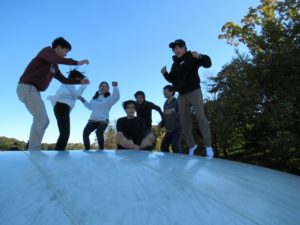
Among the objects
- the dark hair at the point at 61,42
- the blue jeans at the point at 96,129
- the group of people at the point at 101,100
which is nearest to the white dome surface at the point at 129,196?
the group of people at the point at 101,100

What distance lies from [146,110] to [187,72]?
193 cm

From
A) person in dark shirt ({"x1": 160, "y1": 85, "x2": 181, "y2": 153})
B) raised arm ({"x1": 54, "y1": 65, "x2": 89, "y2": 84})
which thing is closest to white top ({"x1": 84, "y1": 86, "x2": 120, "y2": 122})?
person in dark shirt ({"x1": 160, "y1": 85, "x2": 181, "y2": 153})

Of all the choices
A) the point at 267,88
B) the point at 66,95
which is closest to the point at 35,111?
the point at 66,95

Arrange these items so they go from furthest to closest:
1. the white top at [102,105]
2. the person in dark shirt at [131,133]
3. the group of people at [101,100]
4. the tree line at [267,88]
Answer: the tree line at [267,88] < the white top at [102,105] < the person in dark shirt at [131,133] < the group of people at [101,100]

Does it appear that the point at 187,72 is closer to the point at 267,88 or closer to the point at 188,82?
the point at 188,82

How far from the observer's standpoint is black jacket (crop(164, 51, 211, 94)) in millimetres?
5086

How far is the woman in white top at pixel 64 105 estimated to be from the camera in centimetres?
505

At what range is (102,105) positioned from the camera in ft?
21.1

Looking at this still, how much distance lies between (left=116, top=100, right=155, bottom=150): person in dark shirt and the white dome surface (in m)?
2.41

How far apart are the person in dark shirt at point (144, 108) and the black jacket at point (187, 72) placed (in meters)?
1.62

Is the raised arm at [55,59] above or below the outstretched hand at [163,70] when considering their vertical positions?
below

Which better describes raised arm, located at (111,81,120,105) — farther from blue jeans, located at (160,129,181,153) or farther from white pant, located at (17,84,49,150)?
white pant, located at (17,84,49,150)

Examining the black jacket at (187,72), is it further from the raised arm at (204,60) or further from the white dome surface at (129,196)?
the white dome surface at (129,196)

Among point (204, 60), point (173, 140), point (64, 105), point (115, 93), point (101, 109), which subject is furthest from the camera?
point (173, 140)
